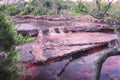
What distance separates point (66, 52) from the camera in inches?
390

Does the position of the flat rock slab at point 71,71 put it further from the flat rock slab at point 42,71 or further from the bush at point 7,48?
the bush at point 7,48

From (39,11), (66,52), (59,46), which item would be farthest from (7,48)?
(39,11)

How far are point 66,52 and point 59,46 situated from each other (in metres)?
1.06

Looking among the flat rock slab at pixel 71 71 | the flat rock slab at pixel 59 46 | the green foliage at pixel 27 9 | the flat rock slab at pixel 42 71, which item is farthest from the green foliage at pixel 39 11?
the flat rock slab at pixel 42 71

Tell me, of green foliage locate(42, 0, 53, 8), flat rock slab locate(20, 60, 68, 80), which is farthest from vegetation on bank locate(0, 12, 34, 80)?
green foliage locate(42, 0, 53, 8)

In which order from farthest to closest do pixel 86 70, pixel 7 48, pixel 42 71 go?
pixel 86 70 → pixel 42 71 → pixel 7 48

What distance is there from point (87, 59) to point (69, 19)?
28.3 ft

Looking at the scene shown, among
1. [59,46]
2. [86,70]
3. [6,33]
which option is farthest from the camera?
[59,46]

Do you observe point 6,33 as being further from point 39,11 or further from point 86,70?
point 39,11

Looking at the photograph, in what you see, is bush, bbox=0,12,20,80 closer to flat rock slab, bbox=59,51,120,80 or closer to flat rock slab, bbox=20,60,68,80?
flat rock slab, bbox=20,60,68,80

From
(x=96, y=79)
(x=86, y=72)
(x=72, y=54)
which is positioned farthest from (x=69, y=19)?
(x=96, y=79)

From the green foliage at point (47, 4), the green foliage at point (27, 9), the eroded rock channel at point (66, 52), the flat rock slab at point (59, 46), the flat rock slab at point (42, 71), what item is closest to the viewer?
the flat rock slab at point (42, 71)

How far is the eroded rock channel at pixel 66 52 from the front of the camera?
8.33 m

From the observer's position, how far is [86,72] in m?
8.49
